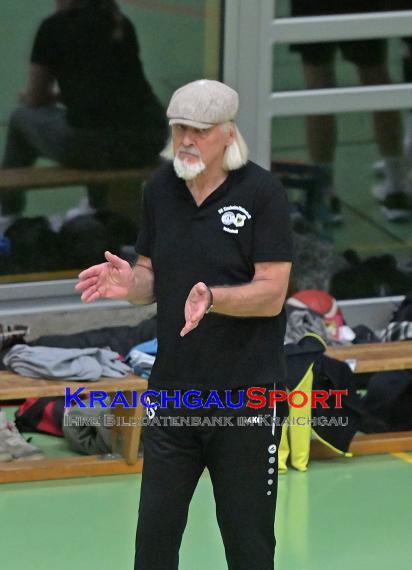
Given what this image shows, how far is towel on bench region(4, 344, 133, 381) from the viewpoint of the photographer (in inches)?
267

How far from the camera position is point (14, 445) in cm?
683

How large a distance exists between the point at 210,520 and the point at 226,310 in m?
2.39

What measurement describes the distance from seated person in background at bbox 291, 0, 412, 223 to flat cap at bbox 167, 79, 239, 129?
160 inches

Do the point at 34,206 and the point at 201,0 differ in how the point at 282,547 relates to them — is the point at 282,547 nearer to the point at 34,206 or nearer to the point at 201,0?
the point at 34,206

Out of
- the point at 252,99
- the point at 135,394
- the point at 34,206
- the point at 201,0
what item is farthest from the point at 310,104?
the point at 135,394

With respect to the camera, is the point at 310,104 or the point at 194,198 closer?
the point at 194,198

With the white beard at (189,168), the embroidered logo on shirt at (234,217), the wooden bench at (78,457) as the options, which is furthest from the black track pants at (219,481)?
the wooden bench at (78,457)

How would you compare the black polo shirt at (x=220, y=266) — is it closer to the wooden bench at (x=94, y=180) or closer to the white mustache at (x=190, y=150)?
the white mustache at (x=190, y=150)

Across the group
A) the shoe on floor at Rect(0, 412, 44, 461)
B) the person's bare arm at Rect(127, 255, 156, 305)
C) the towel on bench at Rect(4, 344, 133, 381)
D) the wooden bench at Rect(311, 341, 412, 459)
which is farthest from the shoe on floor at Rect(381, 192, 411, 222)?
the person's bare arm at Rect(127, 255, 156, 305)

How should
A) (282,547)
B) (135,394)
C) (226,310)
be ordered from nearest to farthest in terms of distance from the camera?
(226,310)
(282,547)
(135,394)

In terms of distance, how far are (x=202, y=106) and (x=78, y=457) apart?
3.16 meters

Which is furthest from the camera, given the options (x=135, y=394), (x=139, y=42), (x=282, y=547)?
(x=139, y=42)

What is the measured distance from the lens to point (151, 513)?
4.32 metres

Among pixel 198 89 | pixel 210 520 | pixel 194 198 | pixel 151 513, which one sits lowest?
pixel 210 520
